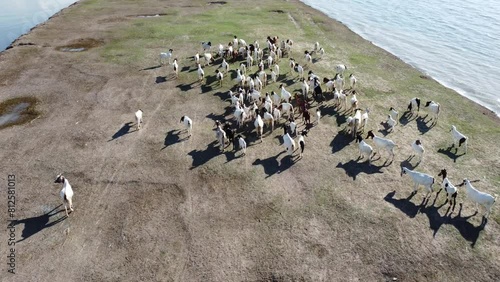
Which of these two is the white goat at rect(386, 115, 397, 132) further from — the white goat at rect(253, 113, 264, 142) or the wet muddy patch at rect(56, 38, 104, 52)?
the wet muddy patch at rect(56, 38, 104, 52)

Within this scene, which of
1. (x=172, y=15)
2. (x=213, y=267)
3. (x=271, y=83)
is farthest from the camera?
(x=172, y=15)

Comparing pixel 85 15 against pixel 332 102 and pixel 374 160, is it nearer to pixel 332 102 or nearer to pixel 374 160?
pixel 332 102

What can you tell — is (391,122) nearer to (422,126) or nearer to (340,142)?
(422,126)

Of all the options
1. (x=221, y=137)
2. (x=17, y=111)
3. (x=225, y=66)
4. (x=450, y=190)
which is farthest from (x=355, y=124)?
(x=17, y=111)

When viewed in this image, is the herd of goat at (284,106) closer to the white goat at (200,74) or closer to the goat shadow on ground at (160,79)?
the white goat at (200,74)

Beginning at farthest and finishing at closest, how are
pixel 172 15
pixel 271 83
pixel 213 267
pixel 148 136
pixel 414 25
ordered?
pixel 414 25 < pixel 172 15 < pixel 271 83 < pixel 148 136 < pixel 213 267

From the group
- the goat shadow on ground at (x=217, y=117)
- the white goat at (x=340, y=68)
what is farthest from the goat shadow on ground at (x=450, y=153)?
the goat shadow on ground at (x=217, y=117)

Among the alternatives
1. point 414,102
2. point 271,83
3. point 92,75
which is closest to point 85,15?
point 92,75
